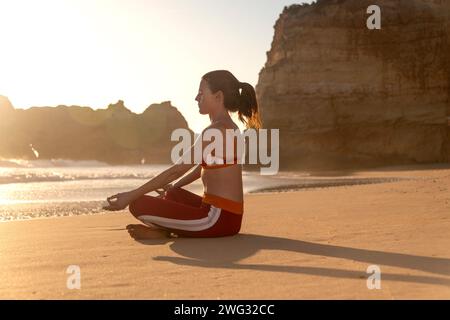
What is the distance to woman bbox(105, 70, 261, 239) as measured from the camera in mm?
4324

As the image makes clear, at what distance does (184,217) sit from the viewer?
14.4 feet

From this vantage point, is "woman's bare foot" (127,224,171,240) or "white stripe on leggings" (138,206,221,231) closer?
"white stripe on leggings" (138,206,221,231)

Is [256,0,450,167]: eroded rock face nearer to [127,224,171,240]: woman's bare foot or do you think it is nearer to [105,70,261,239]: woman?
[105,70,261,239]: woman

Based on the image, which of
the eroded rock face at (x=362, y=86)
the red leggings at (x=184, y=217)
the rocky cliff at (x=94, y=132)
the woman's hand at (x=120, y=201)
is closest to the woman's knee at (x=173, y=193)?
the red leggings at (x=184, y=217)

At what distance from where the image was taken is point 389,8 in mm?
35406

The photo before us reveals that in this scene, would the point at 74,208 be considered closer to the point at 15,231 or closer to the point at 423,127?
A: the point at 15,231

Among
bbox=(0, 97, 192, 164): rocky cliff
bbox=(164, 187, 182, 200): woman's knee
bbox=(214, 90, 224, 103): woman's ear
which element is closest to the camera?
bbox=(214, 90, 224, 103): woman's ear

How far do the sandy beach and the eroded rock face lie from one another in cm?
2971

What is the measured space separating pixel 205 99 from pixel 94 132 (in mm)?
114149

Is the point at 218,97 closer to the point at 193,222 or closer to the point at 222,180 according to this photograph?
the point at 222,180

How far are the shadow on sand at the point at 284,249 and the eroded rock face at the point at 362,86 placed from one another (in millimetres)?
31481

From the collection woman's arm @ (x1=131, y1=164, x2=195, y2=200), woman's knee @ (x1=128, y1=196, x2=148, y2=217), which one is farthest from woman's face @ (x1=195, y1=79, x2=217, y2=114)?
woman's knee @ (x1=128, y1=196, x2=148, y2=217)

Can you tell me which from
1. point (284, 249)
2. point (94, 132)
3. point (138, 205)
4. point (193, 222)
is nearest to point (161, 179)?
point (138, 205)
